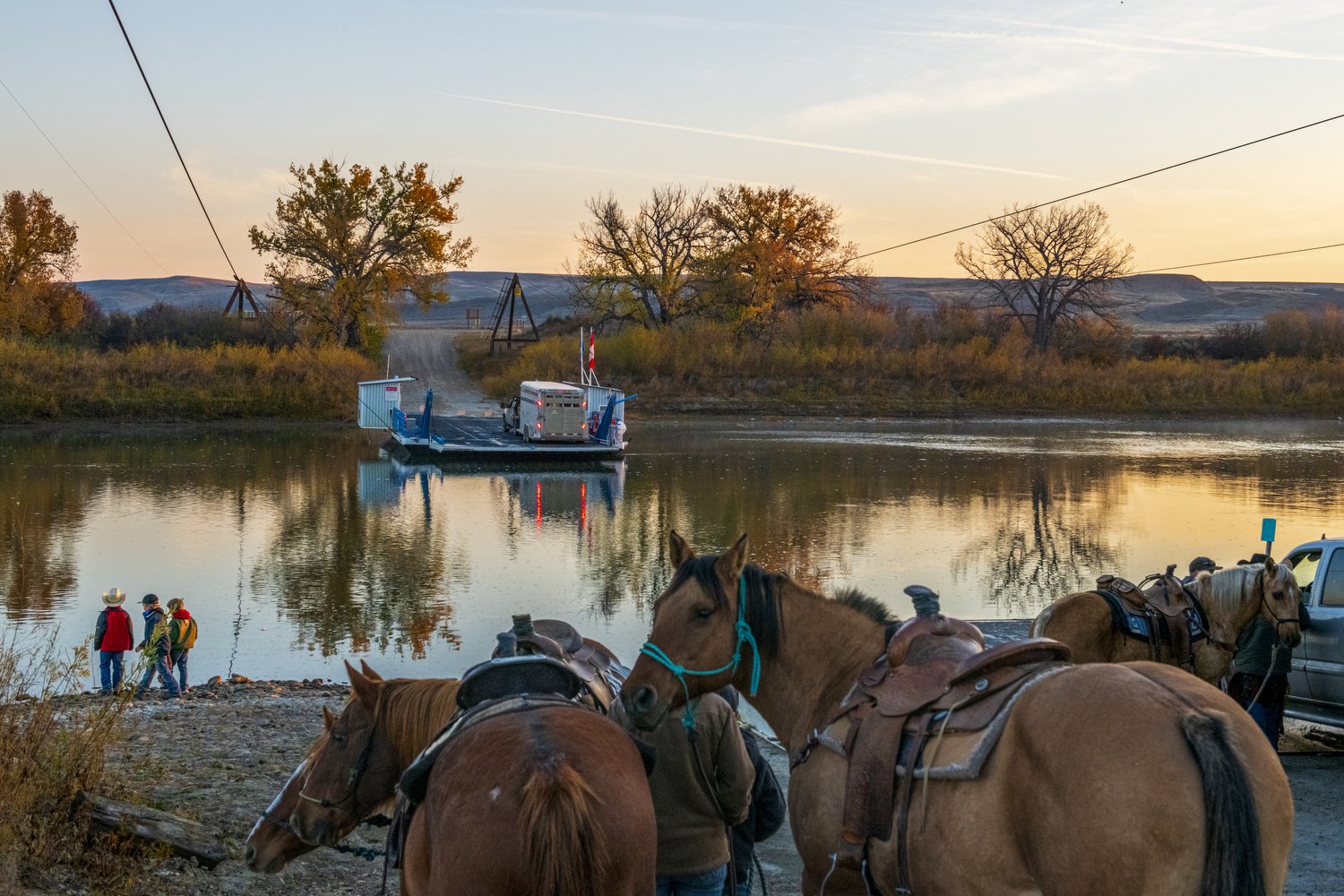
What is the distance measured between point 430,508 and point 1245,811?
2306 cm

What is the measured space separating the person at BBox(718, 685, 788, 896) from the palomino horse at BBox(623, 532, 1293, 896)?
0.34m

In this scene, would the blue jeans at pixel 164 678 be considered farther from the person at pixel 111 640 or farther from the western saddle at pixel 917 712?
the western saddle at pixel 917 712

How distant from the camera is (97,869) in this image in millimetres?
A: 4945

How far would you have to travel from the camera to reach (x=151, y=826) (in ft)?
17.6

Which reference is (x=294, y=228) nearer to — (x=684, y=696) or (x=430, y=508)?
(x=430, y=508)

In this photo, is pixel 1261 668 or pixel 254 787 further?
pixel 1261 668

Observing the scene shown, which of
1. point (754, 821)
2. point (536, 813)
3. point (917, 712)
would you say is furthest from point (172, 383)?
point (536, 813)

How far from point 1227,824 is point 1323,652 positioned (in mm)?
6405

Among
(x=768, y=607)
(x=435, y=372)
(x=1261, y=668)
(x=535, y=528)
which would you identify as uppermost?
(x=435, y=372)

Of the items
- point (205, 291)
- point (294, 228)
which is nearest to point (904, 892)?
point (294, 228)

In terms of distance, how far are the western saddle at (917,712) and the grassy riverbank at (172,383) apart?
4596 centimetres

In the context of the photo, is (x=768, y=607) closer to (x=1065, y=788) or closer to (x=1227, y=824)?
(x=1065, y=788)

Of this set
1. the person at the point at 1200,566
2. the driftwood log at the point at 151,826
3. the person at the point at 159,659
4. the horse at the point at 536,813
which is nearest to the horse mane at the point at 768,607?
the horse at the point at 536,813

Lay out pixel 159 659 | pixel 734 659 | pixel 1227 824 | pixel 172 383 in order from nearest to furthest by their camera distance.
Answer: pixel 1227 824 → pixel 734 659 → pixel 159 659 → pixel 172 383
